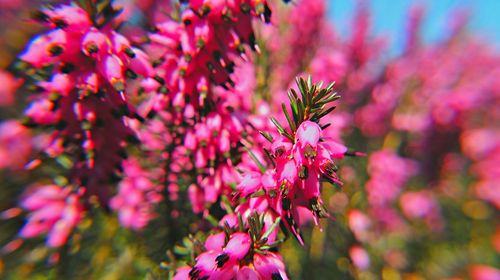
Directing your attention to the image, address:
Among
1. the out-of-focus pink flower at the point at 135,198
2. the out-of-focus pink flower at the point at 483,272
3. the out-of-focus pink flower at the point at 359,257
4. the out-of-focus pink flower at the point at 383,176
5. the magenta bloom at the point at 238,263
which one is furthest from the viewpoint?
the out-of-focus pink flower at the point at 483,272

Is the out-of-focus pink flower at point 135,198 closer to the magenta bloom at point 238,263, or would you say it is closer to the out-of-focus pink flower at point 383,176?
the magenta bloom at point 238,263

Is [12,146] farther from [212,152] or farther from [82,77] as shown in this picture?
[212,152]

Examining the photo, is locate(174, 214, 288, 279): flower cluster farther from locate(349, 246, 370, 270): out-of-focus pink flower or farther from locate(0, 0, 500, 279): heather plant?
locate(349, 246, 370, 270): out-of-focus pink flower

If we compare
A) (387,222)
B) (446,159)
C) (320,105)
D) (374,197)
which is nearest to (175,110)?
(320,105)

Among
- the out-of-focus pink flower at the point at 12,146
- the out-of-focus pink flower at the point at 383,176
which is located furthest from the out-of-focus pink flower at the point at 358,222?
the out-of-focus pink flower at the point at 12,146

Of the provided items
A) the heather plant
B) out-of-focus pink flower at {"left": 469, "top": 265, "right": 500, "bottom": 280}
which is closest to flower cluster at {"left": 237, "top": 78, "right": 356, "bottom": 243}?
Answer: the heather plant

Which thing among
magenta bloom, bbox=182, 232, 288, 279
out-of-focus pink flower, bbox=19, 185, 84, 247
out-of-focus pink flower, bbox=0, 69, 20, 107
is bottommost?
magenta bloom, bbox=182, 232, 288, 279

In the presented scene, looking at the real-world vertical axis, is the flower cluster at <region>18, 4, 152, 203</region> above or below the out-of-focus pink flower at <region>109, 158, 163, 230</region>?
above

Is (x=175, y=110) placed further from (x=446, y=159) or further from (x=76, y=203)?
(x=446, y=159)

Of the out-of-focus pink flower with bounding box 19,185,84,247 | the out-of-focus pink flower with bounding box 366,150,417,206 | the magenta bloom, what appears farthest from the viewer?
the out-of-focus pink flower with bounding box 366,150,417,206
